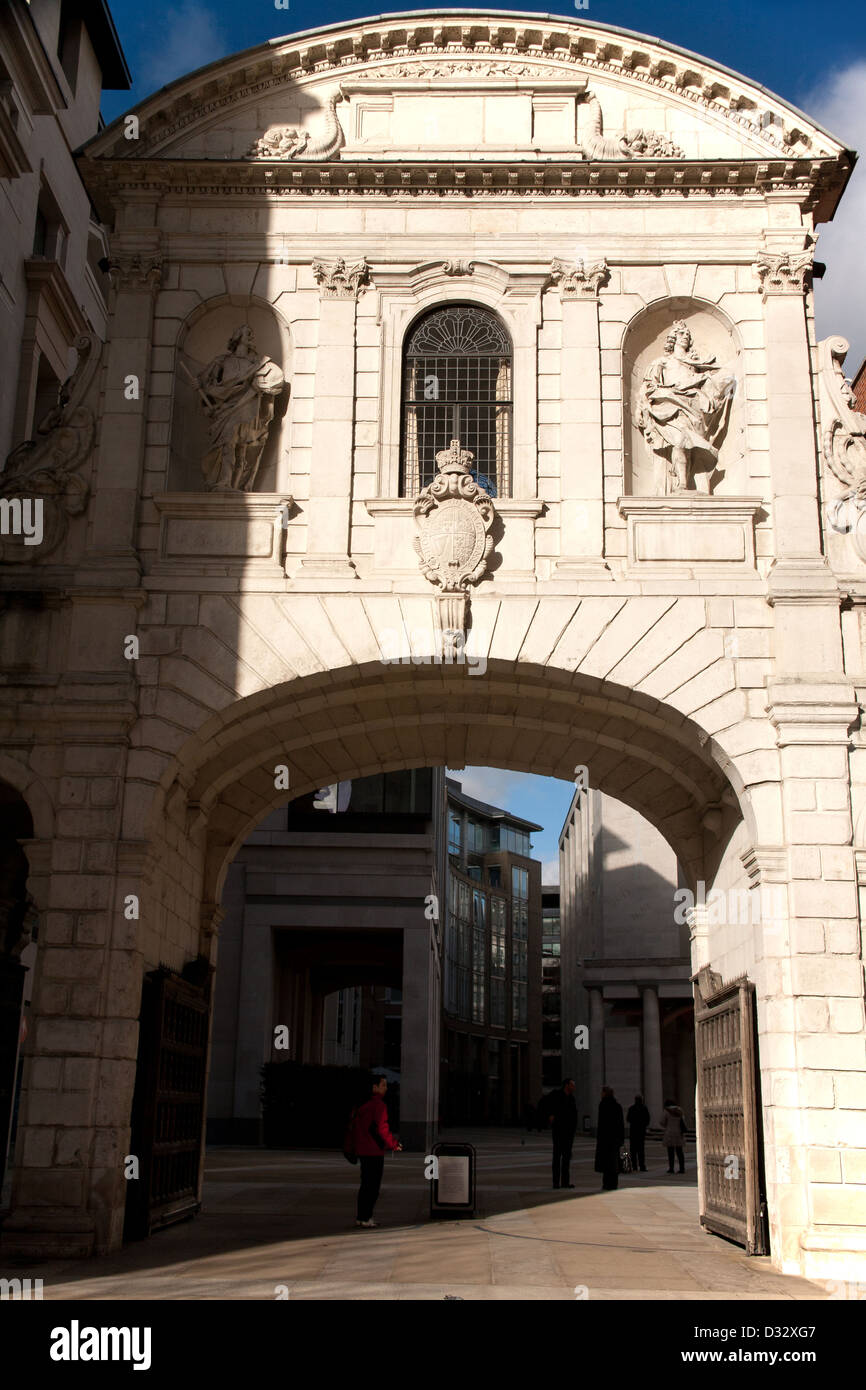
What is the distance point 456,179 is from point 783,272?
4397 millimetres

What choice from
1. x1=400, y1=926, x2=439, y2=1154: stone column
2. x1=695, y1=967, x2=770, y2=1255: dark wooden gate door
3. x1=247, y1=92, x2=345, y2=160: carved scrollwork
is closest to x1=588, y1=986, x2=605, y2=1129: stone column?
x1=400, y1=926, x2=439, y2=1154: stone column

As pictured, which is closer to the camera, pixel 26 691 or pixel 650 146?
pixel 26 691

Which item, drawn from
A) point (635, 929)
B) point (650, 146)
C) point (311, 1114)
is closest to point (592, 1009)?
point (635, 929)

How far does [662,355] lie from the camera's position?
56.4 feet

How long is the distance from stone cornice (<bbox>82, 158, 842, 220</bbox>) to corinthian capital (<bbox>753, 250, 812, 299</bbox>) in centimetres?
87

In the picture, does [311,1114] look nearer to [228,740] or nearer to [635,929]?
[228,740]

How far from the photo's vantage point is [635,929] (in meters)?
53.7

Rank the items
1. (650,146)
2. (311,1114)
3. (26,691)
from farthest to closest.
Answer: (311,1114), (650,146), (26,691)

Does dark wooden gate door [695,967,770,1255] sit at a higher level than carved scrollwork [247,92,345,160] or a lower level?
lower

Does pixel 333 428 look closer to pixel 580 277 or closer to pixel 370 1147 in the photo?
pixel 580 277

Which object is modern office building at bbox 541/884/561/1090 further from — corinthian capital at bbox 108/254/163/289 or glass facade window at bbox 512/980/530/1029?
corinthian capital at bbox 108/254/163/289

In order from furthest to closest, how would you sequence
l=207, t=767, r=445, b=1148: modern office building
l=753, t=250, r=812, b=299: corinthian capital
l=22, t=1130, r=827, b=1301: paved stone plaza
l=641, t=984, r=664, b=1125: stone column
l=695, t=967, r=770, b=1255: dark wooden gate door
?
1. l=641, t=984, r=664, b=1125: stone column
2. l=207, t=767, r=445, b=1148: modern office building
3. l=753, t=250, r=812, b=299: corinthian capital
4. l=695, t=967, r=770, b=1255: dark wooden gate door
5. l=22, t=1130, r=827, b=1301: paved stone plaza

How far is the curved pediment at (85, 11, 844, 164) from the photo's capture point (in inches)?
695

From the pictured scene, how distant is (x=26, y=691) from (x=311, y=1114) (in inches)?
773
